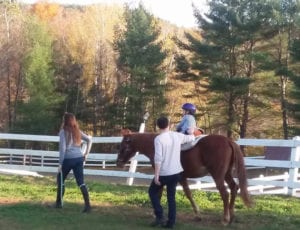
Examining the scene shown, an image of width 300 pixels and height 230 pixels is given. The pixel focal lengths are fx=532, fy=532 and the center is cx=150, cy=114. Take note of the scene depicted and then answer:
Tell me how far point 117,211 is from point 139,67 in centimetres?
3650

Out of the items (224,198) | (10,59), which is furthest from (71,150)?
(10,59)

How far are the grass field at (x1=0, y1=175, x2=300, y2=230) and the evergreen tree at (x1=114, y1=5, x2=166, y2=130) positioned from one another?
3414 cm

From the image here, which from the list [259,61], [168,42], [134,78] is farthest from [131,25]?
[259,61]

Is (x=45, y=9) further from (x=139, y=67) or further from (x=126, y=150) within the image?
(x=126, y=150)

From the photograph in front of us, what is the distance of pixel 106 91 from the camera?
52.9m

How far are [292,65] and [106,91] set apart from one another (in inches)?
782

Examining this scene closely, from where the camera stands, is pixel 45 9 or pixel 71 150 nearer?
pixel 71 150

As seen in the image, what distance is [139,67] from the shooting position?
45594 mm

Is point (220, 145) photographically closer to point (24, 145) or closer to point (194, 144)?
point (194, 144)

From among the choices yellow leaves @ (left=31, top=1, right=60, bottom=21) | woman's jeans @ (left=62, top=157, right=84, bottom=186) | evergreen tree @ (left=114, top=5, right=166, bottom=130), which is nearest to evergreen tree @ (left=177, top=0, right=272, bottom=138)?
evergreen tree @ (left=114, top=5, right=166, bottom=130)

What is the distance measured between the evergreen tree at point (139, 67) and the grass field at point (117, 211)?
112ft

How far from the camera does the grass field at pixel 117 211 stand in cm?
829

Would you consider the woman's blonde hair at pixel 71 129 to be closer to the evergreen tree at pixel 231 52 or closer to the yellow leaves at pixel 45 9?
the evergreen tree at pixel 231 52

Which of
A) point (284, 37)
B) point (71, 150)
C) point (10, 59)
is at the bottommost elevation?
point (71, 150)
